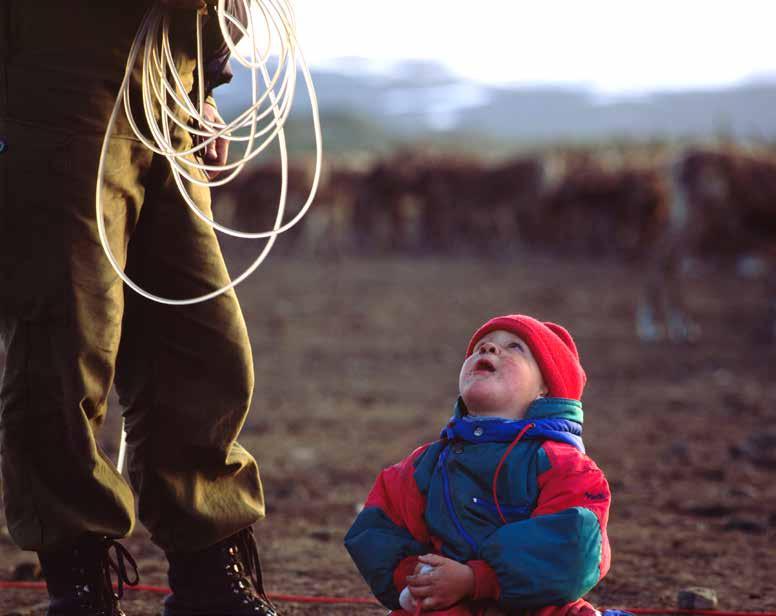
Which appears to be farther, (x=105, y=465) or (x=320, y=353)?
(x=320, y=353)

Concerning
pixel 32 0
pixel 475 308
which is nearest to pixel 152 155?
pixel 32 0

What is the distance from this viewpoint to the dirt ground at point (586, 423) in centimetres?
379

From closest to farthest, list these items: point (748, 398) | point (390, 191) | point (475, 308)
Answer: point (748, 398) < point (475, 308) < point (390, 191)

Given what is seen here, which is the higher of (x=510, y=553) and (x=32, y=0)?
(x=32, y=0)

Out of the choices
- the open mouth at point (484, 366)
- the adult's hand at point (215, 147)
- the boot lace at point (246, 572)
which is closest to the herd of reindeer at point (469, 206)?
the adult's hand at point (215, 147)

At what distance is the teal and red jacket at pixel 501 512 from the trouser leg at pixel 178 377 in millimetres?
448

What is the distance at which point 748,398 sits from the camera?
7.39 m

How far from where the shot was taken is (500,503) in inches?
94.3

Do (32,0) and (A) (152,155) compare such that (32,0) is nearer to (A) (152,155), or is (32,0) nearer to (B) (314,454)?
(A) (152,155)

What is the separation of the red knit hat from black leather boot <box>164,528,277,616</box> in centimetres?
87

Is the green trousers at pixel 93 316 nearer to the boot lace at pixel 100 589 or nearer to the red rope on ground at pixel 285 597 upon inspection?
the boot lace at pixel 100 589

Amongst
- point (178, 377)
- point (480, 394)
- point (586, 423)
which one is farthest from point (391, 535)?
point (586, 423)

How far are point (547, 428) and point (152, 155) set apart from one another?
1.14 metres

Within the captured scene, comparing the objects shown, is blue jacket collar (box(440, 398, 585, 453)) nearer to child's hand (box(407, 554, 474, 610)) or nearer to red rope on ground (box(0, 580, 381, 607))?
child's hand (box(407, 554, 474, 610))
